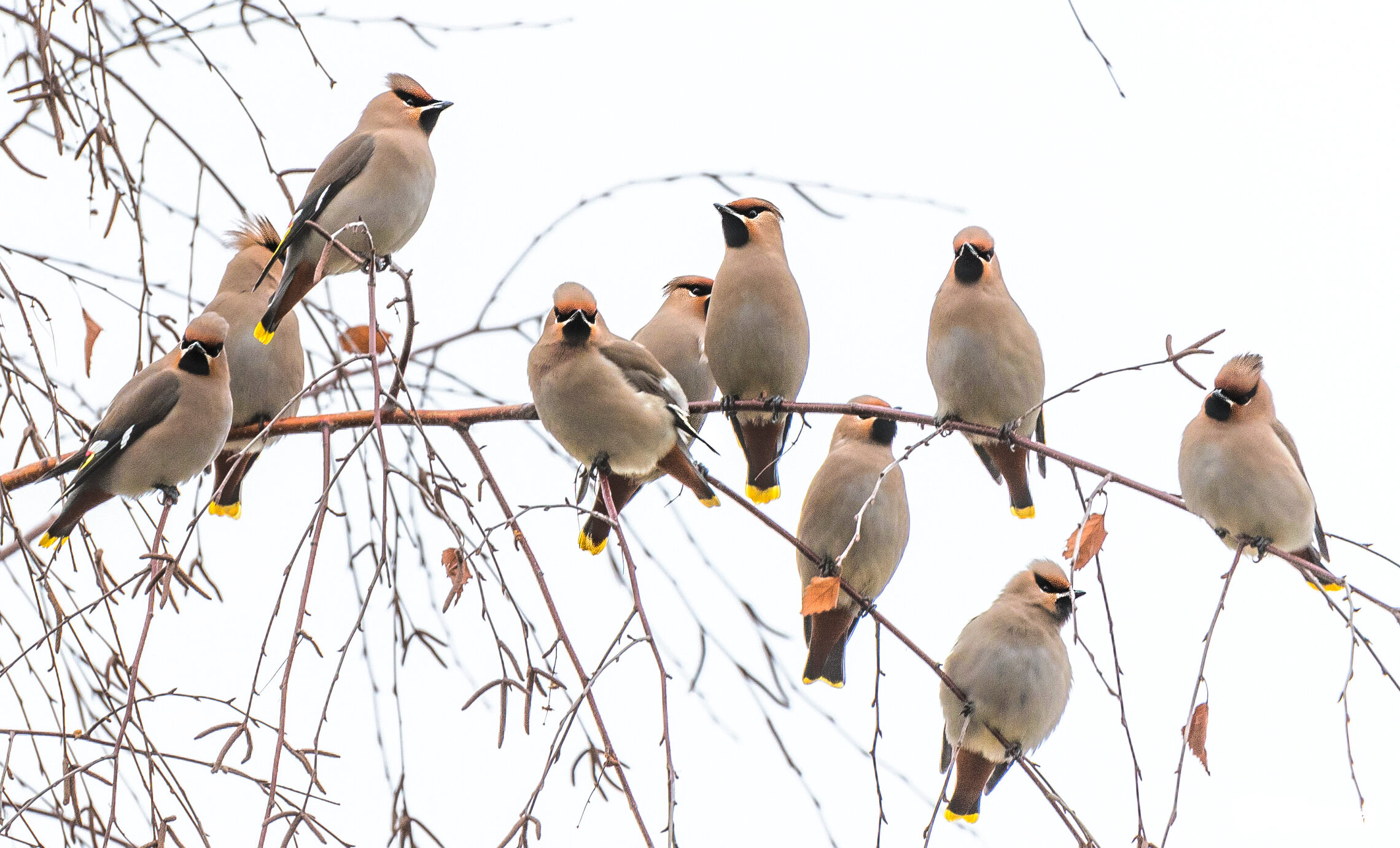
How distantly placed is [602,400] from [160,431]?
1.13 m

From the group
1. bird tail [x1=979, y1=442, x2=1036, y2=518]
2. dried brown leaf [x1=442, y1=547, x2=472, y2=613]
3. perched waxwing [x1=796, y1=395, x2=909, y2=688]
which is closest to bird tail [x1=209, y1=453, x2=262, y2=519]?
perched waxwing [x1=796, y1=395, x2=909, y2=688]

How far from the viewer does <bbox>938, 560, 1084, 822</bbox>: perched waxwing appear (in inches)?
162

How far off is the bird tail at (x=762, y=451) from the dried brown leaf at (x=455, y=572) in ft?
6.29

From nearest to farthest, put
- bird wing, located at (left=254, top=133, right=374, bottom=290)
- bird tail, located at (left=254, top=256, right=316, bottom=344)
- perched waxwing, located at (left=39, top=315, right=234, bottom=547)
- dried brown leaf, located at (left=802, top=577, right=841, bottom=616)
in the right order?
1. dried brown leaf, located at (left=802, top=577, right=841, bottom=616)
2. perched waxwing, located at (left=39, top=315, right=234, bottom=547)
3. bird tail, located at (left=254, top=256, right=316, bottom=344)
4. bird wing, located at (left=254, top=133, right=374, bottom=290)

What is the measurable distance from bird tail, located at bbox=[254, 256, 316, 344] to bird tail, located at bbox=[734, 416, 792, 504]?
1.30m

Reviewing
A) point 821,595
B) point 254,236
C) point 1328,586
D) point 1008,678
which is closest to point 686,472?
point 821,595

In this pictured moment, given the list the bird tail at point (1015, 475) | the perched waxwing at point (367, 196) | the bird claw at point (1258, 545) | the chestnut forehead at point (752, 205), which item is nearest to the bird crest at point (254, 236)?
the perched waxwing at point (367, 196)

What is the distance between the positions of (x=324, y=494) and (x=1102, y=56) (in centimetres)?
150

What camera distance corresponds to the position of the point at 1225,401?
376 centimetres

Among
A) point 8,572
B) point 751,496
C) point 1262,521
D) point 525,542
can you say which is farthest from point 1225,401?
point 8,572

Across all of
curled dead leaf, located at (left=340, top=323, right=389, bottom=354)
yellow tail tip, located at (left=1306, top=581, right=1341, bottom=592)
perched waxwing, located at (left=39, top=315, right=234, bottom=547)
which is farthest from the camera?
perched waxwing, located at (left=39, top=315, right=234, bottom=547)

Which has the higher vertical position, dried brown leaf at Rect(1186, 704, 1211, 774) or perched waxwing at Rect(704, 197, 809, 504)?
perched waxwing at Rect(704, 197, 809, 504)

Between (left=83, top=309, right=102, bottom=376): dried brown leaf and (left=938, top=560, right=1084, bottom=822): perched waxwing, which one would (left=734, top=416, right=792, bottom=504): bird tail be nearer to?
(left=938, top=560, right=1084, bottom=822): perched waxwing

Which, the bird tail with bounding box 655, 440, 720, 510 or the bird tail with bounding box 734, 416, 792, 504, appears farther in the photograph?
the bird tail with bounding box 734, 416, 792, 504
